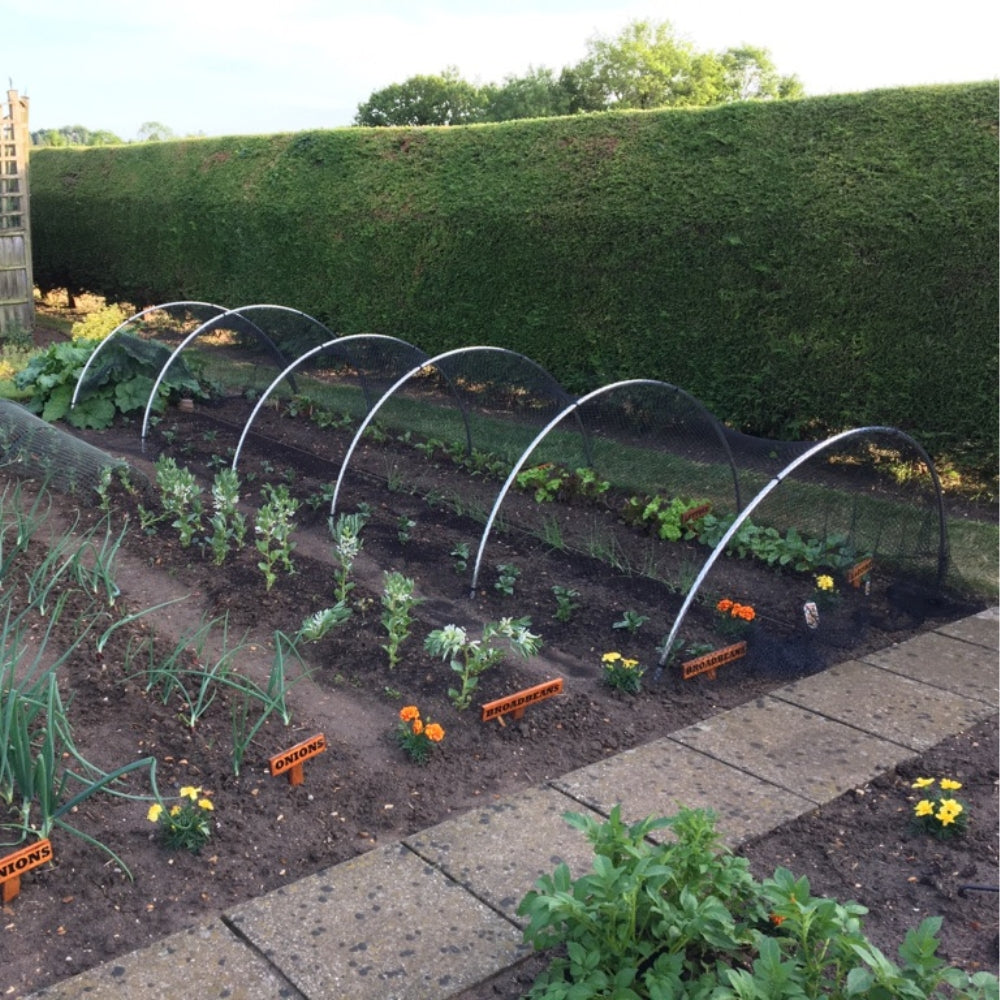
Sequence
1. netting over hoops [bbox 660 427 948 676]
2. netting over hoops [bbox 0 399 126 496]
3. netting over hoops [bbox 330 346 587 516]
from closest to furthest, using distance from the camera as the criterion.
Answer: netting over hoops [bbox 660 427 948 676] → netting over hoops [bbox 0 399 126 496] → netting over hoops [bbox 330 346 587 516]

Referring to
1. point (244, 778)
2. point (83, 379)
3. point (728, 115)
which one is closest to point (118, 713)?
point (244, 778)

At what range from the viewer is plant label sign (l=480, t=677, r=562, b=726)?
3.68 meters

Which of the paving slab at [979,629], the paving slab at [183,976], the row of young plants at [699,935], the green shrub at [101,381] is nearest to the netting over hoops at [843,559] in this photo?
the paving slab at [979,629]

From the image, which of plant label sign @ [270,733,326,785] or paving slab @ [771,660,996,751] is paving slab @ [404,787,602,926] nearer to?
plant label sign @ [270,733,326,785]

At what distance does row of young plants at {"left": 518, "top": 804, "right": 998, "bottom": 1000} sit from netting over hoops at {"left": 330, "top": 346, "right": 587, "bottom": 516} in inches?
165

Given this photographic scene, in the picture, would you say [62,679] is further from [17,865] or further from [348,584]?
[348,584]

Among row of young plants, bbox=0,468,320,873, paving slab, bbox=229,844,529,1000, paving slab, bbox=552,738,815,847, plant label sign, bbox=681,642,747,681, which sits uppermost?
row of young plants, bbox=0,468,320,873

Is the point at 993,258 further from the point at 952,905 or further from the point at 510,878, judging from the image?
the point at 510,878

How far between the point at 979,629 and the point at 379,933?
136 inches

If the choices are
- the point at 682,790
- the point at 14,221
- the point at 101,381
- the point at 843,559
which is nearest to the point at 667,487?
the point at 843,559

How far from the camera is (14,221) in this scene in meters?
12.5

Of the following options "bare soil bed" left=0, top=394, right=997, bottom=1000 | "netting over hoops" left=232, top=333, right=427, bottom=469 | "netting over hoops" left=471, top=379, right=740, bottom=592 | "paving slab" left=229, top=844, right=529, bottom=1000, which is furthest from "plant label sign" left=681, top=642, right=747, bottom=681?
"netting over hoops" left=232, top=333, right=427, bottom=469

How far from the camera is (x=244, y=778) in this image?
325 centimetres

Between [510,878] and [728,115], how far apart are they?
21.7 ft
